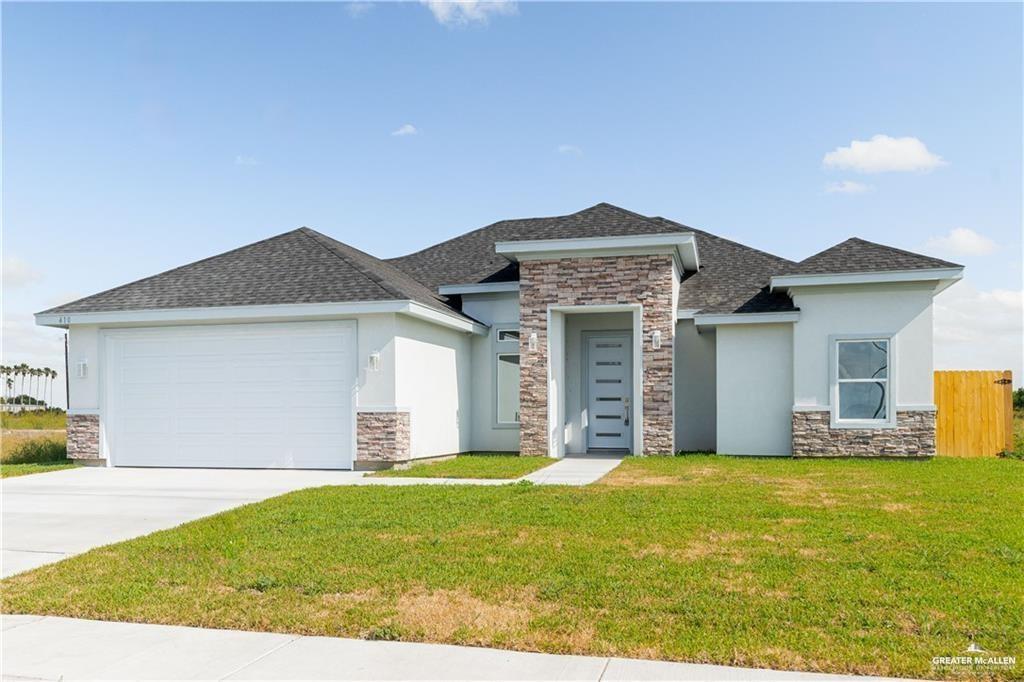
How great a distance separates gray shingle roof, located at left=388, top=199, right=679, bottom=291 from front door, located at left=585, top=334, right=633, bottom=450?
2689 millimetres

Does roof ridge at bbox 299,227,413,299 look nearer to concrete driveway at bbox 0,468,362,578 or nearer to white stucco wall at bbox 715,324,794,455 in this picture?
concrete driveway at bbox 0,468,362,578

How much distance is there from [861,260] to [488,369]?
8.32m

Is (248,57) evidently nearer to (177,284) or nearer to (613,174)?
(177,284)

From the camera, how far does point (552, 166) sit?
19875 millimetres

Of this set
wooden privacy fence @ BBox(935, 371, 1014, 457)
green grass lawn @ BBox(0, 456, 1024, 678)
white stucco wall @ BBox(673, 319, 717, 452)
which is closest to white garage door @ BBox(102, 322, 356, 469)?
green grass lawn @ BBox(0, 456, 1024, 678)

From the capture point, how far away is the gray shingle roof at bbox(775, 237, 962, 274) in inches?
581

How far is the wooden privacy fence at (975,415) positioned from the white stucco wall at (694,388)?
4.79 meters

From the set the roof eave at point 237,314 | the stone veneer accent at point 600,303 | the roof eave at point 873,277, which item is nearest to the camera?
the roof eave at point 237,314

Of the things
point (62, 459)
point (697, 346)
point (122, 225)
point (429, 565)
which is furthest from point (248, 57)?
point (429, 565)

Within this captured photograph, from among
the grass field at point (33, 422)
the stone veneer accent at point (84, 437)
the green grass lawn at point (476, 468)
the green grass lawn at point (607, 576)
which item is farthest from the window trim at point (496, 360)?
the grass field at point (33, 422)

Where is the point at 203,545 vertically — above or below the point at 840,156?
below

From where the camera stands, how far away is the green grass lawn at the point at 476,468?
1269cm

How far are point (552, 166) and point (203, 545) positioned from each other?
14644mm

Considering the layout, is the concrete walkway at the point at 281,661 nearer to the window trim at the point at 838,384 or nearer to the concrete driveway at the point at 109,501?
the concrete driveway at the point at 109,501
